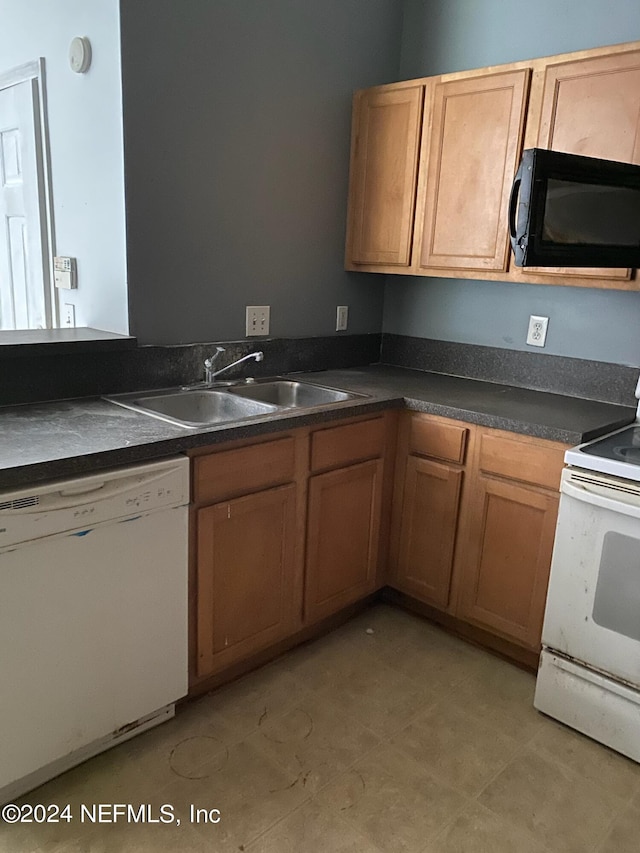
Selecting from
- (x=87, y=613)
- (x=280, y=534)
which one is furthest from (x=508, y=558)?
(x=87, y=613)

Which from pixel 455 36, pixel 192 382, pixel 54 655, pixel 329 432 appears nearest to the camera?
pixel 54 655

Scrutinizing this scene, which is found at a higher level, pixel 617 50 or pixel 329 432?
pixel 617 50

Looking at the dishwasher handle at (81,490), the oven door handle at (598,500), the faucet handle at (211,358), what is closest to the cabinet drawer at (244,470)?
the dishwasher handle at (81,490)

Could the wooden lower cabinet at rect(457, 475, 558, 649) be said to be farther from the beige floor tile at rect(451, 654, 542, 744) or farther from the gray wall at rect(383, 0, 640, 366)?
the gray wall at rect(383, 0, 640, 366)

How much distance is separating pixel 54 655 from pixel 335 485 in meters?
1.08

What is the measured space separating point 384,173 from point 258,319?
821mm

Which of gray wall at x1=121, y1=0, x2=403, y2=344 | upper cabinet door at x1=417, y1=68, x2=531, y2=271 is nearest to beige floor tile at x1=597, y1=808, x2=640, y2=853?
upper cabinet door at x1=417, y1=68, x2=531, y2=271

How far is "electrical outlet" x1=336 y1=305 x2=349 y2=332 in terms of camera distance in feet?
10.0

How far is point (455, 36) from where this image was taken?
2.76m

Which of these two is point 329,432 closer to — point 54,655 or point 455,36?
point 54,655

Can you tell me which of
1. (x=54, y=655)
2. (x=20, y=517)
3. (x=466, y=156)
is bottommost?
(x=54, y=655)

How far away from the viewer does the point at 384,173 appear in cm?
281

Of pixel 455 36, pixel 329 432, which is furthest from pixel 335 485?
pixel 455 36

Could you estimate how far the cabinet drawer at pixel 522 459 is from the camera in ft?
7.11
